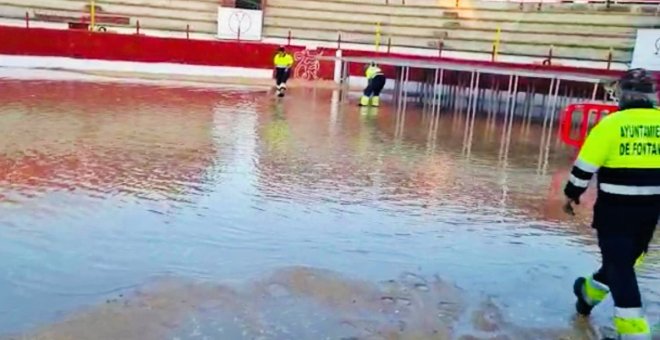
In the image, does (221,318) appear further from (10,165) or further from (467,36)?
(467,36)

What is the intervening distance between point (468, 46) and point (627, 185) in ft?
75.3

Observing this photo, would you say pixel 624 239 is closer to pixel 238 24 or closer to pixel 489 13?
pixel 489 13

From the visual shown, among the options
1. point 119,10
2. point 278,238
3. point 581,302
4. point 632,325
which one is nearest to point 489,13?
point 119,10

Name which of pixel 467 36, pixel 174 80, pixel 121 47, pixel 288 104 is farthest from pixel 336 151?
pixel 467 36

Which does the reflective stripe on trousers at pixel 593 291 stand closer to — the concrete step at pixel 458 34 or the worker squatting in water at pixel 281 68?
the worker squatting in water at pixel 281 68

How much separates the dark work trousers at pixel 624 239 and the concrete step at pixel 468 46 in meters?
20.8

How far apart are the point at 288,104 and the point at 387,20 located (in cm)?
1290

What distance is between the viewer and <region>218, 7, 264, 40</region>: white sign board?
26781mm

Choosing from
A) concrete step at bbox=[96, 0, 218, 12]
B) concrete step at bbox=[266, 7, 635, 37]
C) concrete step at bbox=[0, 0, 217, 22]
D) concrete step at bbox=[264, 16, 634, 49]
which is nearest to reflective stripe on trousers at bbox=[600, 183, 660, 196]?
concrete step at bbox=[264, 16, 634, 49]

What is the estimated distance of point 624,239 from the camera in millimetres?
3461

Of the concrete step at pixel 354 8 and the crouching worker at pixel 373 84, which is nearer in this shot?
the crouching worker at pixel 373 84

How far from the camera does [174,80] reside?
21.2m

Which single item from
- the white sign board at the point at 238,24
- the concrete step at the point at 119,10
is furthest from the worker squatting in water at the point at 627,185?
the concrete step at the point at 119,10

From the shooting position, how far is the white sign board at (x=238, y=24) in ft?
87.9
